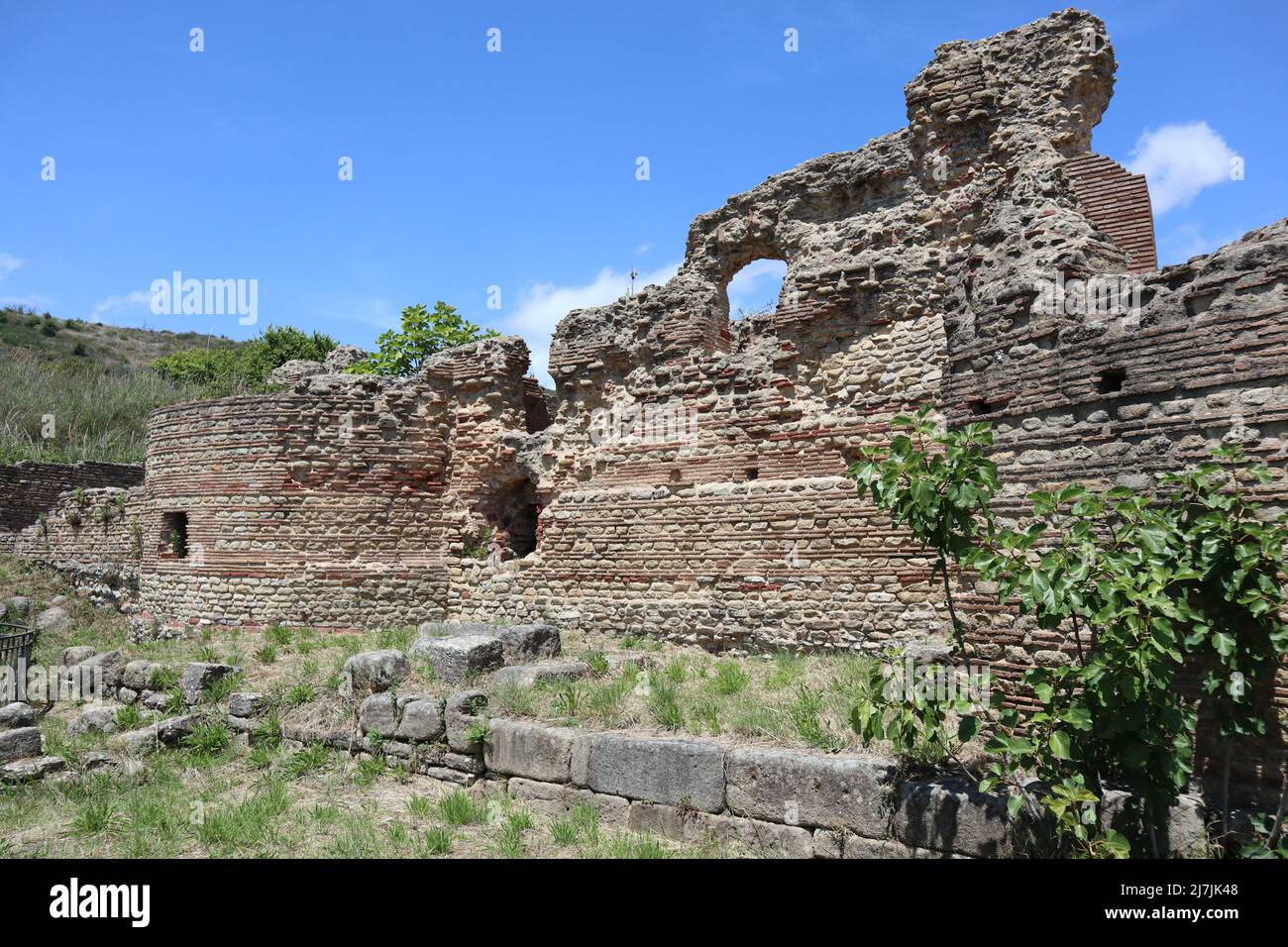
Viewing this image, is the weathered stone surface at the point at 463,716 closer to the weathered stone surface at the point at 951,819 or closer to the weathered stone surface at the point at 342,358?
the weathered stone surface at the point at 951,819

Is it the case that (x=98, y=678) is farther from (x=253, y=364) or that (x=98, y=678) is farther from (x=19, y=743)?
(x=253, y=364)

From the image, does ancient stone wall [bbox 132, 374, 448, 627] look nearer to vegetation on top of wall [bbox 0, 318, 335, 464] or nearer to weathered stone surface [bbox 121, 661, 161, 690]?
weathered stone surface [bbox 121, 661, 161, 690]

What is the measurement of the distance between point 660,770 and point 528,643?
3.40 metres

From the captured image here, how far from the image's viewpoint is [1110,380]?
4.86 metres

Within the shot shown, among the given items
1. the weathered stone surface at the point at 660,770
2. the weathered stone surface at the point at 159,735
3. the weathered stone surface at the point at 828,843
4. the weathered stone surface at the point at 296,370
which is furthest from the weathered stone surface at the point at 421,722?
the weathered stone surface at the point at 296,370

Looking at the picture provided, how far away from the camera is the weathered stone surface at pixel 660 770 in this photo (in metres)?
5.55

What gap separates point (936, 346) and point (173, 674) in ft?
30.6

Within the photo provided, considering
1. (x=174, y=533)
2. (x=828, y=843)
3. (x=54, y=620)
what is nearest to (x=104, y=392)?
(x=54, y=620)

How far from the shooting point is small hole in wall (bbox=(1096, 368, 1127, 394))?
→ 480 centimetres

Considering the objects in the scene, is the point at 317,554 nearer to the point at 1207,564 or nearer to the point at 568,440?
the point at 568,440

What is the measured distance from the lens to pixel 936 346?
913 centimetres

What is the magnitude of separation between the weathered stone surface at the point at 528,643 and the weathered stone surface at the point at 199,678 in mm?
3155
